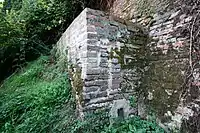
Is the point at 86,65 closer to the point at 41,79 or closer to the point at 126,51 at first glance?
the point at 126,51

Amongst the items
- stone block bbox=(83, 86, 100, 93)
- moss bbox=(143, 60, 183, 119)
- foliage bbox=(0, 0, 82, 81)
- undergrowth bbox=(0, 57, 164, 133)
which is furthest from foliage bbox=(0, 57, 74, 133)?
foliage bbox=(0, 0, 82, 81)

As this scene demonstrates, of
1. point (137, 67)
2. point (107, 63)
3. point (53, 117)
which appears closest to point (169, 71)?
point (137, 67)

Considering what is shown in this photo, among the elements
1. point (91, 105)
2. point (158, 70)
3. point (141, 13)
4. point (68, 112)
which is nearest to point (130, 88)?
point (158, 70)

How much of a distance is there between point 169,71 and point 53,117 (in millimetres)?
1696

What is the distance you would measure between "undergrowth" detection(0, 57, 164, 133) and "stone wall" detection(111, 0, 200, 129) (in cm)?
29

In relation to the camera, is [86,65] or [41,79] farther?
[41,79]

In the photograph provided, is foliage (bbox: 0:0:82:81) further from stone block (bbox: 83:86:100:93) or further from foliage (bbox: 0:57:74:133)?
stone block (bbox: 83:86:100:93)

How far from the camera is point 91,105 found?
241 centimetres

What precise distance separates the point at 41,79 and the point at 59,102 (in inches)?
62.6

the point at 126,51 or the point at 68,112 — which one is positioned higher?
the point at 126,51

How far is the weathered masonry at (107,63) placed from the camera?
2430mm

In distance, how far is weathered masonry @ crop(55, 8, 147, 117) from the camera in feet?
7.97

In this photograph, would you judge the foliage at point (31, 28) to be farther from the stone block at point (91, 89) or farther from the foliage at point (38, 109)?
the stone block at point (91, 89)

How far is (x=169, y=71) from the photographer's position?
8.31ft
